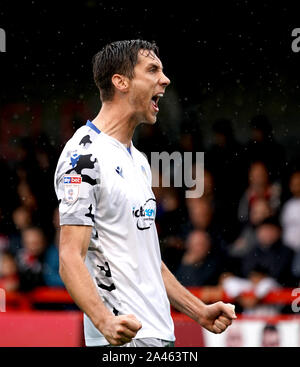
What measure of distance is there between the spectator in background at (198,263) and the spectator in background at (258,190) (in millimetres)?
474

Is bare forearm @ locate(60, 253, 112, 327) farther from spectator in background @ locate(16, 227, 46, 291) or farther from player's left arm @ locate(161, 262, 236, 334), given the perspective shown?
spectator in background @ locate(16, 227, 46, 291)

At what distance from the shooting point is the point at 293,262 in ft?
19.8

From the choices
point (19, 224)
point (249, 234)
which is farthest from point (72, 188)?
point (19, 224)

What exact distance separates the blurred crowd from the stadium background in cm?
2

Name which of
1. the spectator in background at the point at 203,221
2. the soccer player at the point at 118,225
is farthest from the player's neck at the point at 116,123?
the spectator in background at the point at 203,221

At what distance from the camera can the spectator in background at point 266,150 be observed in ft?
22.2

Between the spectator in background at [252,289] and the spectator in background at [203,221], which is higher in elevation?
the spectator in background at [203,221]

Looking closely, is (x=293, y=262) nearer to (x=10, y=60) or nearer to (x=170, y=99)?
(x=170, y=99)

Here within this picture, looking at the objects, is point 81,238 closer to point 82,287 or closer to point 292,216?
point 82,287

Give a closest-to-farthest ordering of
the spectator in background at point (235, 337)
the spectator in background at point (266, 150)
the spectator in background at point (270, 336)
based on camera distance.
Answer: the spectator in background at point (270, 336)
the spectator in background at point (235, 337)
the spectator in background at point (266, 150)

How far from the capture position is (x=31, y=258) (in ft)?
22.2

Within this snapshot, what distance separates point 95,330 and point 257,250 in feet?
10.1

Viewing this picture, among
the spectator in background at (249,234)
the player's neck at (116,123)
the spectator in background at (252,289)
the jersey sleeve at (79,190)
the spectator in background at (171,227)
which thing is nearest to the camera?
the jersey sleeve at (79,190)

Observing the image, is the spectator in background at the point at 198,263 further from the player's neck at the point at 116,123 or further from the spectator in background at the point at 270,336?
the player's neck at the point at 116,123
